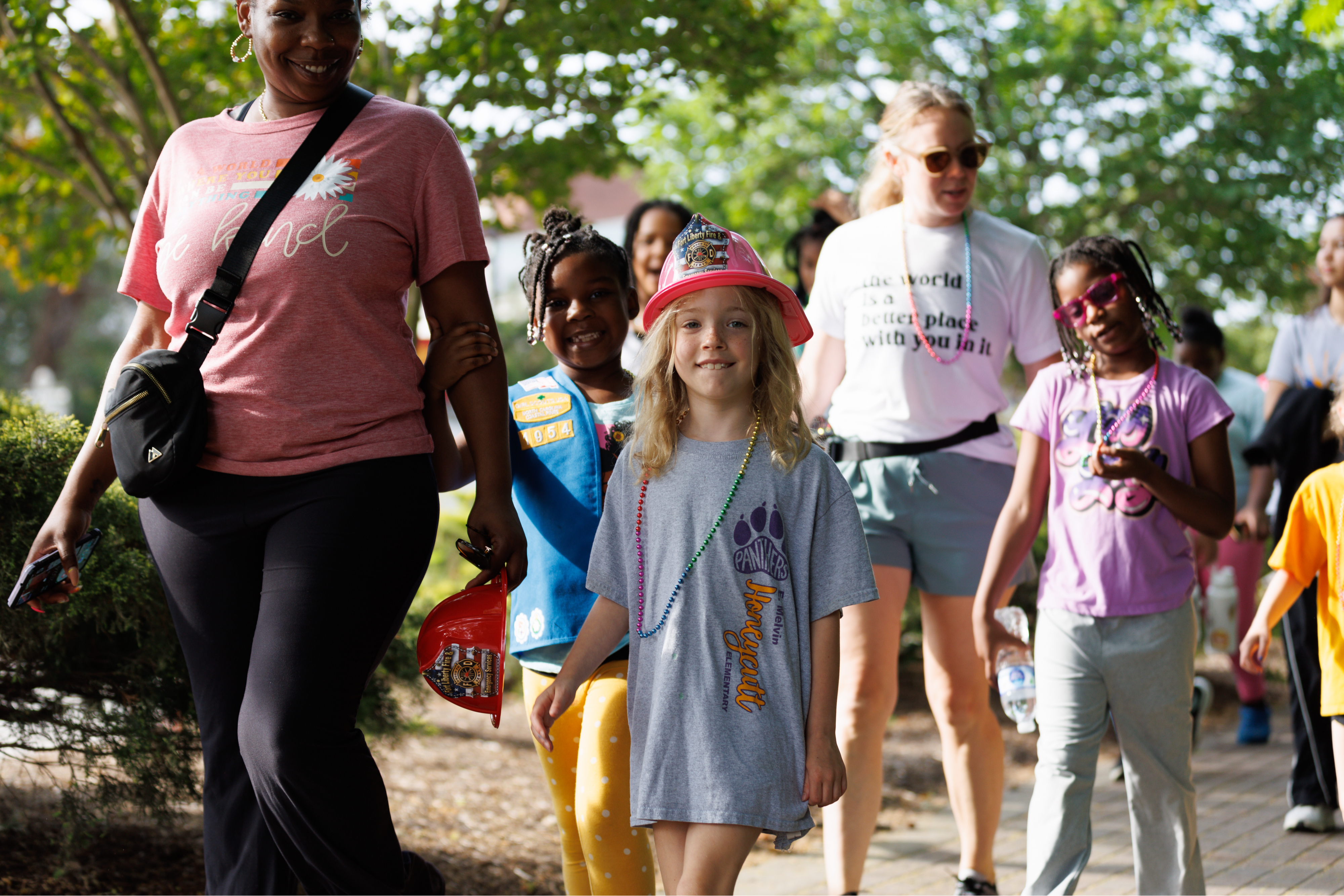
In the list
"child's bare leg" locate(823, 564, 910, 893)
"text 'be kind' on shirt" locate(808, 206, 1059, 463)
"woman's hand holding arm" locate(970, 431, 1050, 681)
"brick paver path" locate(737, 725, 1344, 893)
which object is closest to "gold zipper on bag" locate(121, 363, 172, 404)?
"child's bare leg" locate(823, 564, 910, 893)

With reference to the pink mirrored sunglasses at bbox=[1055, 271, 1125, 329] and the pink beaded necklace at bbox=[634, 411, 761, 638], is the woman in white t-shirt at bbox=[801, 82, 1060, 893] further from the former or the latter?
the pink beaded necklace at bbox=[634, 411, 761, 638]

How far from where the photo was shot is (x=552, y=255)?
3.28 metres

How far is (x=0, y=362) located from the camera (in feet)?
115

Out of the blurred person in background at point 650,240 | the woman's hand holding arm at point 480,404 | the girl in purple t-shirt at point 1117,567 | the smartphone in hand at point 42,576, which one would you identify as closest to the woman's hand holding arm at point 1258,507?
the girl in purple t-shirt at point 1117,567

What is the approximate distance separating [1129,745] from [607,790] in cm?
150

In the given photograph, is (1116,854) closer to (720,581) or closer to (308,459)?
(720,581)

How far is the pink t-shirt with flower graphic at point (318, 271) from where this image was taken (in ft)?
8.07

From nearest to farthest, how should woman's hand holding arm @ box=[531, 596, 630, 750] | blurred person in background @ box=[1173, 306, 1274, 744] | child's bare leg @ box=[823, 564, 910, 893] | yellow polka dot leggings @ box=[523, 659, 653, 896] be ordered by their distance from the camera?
woman's hand holding arm @ box=[531, 596, 630, 750], yellow polka dot leggings @ box=[523, 659, 653, 896], child's bare leg @ box=[823, 564, 910, 893], blurred person in background @ box=[1173, 306, 1274, 744]

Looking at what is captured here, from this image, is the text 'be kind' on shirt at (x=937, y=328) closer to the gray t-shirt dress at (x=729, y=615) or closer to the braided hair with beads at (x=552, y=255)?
the braided hair with beads at (x=552, y=255)

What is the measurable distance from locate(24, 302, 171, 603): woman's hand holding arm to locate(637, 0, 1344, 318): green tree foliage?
31.7ft

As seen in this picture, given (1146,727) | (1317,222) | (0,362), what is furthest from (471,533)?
(0,362)

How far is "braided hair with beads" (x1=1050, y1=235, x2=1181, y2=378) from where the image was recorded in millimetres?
3525

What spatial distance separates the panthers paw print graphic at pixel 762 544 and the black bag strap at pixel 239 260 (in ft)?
3.75

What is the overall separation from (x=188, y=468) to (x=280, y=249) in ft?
1.58
